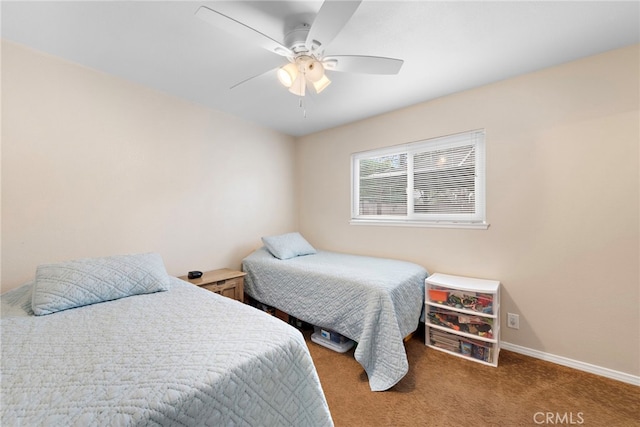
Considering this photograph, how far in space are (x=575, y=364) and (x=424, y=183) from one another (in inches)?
73.1

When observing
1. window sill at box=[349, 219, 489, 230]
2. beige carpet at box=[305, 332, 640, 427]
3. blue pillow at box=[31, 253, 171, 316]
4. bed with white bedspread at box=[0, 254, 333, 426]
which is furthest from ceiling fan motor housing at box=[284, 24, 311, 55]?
beige carpet at box=[305, 332, 640, 427]

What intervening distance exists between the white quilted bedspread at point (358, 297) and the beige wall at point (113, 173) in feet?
2.31

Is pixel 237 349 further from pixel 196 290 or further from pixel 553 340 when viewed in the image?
pixel 553 340

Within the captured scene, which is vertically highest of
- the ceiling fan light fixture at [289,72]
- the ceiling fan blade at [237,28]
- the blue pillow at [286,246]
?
the ceiling fan blade at [237,28]

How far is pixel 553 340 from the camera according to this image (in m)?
1.91

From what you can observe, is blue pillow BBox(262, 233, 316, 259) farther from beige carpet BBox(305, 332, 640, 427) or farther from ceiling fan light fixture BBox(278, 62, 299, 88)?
ceiling fan light fixture BBox(278, 62, 299, 88)

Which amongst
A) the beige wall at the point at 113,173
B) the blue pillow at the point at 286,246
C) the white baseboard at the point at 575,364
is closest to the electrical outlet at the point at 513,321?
the white baseboard at the point at 575,364

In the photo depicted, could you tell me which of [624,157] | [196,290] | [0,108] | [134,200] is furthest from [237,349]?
[624,157]

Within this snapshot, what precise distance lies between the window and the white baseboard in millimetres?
1065

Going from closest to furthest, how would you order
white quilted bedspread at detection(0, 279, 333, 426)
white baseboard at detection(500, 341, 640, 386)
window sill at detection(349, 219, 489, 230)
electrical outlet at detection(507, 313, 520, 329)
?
white quilted bedspread at detection(0, 279, 333, 426), white baseboard at detection(500, 341, 640, 386), electrical outlet at detection(507, 313, 520, 329), window sill at detection(349, 219, 489, 230)

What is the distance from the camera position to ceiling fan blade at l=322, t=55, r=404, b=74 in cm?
145

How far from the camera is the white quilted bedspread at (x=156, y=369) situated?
71 centimetres

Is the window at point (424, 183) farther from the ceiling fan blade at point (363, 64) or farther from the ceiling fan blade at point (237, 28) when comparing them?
the ceiling fan blade at point (237, 28)

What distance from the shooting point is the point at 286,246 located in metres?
2.86
